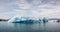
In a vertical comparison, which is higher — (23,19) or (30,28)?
(23,19)

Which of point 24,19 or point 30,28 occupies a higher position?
point 24,19

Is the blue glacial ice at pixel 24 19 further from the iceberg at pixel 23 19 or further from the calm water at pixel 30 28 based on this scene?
the calm water at pixel 30 28

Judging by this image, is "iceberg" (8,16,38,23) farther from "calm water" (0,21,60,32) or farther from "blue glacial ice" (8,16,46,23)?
"calm water" (0,21,60,32)

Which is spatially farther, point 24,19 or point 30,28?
point 24,19

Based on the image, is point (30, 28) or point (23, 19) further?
point (23, 19)

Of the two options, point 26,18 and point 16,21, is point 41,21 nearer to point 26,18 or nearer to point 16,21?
point 26,18

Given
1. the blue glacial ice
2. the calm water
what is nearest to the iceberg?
the blue glacial ice

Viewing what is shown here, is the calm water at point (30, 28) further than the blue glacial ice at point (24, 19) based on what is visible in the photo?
No

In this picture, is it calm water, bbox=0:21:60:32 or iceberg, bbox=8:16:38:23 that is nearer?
calm water, bbox=0:21:60:32

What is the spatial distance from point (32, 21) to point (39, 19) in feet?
4.95

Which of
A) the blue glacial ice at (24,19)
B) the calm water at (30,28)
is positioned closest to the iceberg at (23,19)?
the blue glacial ice at (24,19)

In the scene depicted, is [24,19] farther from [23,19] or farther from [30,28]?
[30,28]

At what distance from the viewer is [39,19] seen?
26656 millimetres

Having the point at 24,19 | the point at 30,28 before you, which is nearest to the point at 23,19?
the point at 24,19
